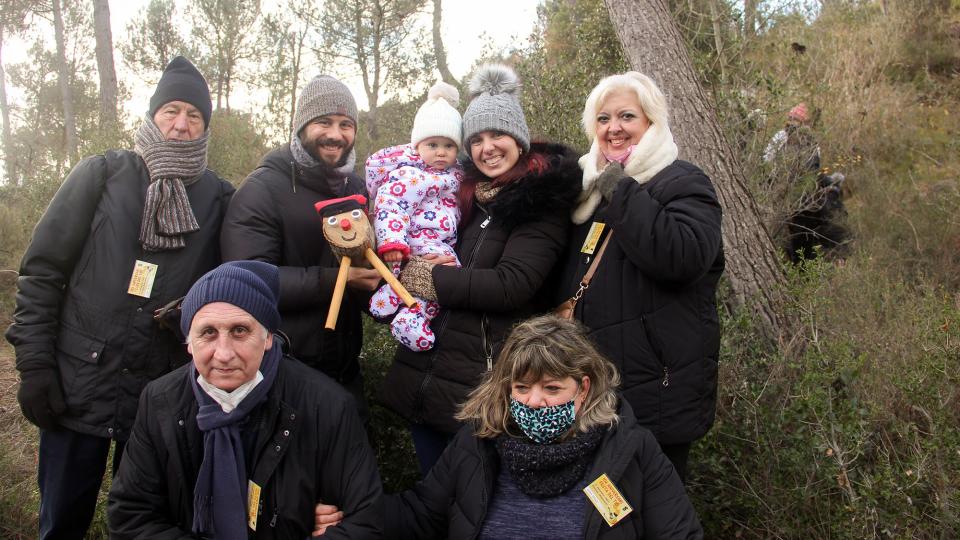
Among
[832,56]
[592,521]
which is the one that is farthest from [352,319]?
[832,56]

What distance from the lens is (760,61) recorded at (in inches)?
293

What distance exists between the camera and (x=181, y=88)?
291cm

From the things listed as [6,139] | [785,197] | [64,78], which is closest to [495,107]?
[785,197]

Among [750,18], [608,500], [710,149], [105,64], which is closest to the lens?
[608,500]

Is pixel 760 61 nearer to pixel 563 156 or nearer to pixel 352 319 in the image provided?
pixel 563 156

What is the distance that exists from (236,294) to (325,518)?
0.80 metres

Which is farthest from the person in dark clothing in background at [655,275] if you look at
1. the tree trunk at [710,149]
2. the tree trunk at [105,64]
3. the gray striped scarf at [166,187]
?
the tree trunk at [105,64]

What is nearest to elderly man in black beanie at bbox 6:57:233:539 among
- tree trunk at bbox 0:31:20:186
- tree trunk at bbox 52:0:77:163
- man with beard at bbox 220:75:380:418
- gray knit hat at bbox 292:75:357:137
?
man with beard at bbox 220:75:380:418

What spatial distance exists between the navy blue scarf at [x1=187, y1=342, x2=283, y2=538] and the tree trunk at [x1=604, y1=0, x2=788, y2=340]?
116 inches

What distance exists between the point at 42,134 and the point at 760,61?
829 inches

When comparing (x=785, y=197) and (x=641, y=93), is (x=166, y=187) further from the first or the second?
(x=785, y=197)

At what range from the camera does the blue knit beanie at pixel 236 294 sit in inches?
91.0

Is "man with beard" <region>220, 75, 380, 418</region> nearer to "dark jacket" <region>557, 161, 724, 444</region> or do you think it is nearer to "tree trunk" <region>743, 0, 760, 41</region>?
"dark jacket" <region>557, 161, 724, 444</region>

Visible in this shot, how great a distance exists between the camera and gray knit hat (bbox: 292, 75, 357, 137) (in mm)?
2912
